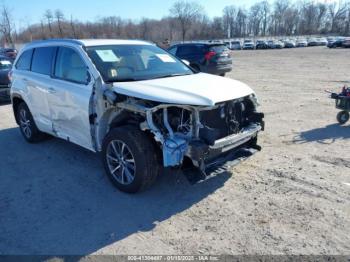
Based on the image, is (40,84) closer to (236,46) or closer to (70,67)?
(70,67)

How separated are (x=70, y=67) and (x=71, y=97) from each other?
51 cm

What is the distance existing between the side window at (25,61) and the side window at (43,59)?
211 millimetres

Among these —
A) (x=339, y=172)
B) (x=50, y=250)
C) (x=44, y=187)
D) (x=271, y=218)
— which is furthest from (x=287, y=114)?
(x=50, y=250)

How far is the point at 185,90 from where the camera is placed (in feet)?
13.4

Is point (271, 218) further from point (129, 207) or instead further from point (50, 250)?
→ point (50, 250)

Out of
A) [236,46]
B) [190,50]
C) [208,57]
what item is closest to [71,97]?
[208,57]

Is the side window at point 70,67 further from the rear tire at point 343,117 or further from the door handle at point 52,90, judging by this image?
the rear tire at point 343,117

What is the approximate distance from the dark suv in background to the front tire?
34.4 feet

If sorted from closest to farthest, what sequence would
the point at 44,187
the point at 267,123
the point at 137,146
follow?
the point at 137,146, the point at 44,187, the point at 267,123

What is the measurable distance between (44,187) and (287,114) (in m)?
5.82

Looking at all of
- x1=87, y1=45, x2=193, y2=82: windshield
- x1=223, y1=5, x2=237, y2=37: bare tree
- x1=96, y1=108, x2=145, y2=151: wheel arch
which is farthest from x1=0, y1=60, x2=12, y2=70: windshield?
x1=223, y1=5, x2=237, y2=37: bare tree

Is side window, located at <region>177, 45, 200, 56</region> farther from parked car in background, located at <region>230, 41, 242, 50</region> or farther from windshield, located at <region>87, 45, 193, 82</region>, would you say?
parked car in background, located at <region>230, 41, 242, 50</region>

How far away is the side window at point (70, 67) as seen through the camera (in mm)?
4771

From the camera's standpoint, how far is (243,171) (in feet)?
16.3
